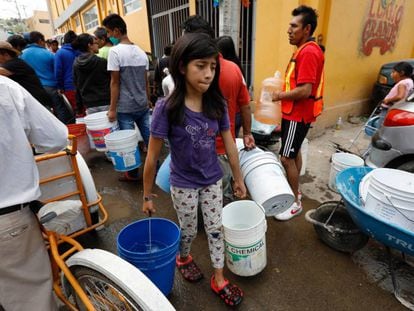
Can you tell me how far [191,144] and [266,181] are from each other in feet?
3.48

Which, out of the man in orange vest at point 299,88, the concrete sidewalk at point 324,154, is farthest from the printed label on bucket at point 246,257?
the concrete sidewalk at point 324,154

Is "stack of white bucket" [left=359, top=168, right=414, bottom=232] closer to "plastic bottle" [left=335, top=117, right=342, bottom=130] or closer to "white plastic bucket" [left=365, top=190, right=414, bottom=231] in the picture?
"white plastic bucket" [left=365, top=190, right=414, bottom=231]

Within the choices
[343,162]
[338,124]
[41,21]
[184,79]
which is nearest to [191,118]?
[184,79]

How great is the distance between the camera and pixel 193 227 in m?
2.08

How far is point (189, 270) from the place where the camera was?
7.63 ft

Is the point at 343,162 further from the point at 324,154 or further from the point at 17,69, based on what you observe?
the point at 17,69

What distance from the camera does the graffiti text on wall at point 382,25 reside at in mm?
5773

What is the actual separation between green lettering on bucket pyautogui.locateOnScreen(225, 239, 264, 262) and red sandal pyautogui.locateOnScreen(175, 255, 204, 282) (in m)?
0.38

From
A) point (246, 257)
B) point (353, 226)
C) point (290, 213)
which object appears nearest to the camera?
point (246, 257)

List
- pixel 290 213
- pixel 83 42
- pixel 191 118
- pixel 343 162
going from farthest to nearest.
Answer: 1. pixel 83 42
2. pixel 343 162
3. pixel 290 213
4. pixel 191 118

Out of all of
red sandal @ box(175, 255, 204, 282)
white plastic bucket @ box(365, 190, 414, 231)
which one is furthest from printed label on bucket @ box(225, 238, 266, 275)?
white plastic bucket @ box(365, 190, 414, 231)

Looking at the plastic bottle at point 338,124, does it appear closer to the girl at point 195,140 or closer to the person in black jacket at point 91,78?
the girl at point 195,140

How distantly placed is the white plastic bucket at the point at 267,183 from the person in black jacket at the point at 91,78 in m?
2.81

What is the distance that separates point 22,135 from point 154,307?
1052 millimetres
